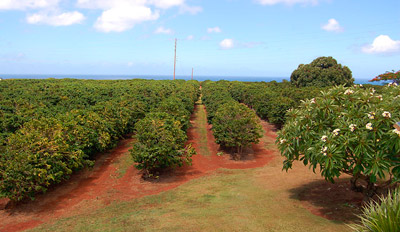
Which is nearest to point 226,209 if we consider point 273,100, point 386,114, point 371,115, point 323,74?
point 371,115

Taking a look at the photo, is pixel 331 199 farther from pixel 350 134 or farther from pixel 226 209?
pixel 350 134

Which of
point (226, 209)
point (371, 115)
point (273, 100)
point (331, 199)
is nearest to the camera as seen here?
point (371, 115)

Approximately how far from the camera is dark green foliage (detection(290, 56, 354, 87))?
48844mm

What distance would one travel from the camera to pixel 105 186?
15.0 metres

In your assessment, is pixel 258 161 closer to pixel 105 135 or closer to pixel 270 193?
pixel 270 193

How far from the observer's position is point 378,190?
9633 mm

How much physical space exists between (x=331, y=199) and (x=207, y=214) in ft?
17.4

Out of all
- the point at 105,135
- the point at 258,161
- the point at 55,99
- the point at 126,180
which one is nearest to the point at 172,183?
the point at 126,180

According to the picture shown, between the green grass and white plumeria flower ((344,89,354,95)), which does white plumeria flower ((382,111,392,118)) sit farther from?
the green grass

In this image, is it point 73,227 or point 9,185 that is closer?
point 73,227

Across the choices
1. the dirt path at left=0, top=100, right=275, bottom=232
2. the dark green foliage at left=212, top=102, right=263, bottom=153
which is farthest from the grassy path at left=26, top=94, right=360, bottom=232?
the dark green foliage at left=212, top=102, right=263, bottom=153

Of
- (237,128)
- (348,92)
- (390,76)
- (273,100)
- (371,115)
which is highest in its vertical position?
(390,76)

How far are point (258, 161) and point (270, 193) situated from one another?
22.0 feet

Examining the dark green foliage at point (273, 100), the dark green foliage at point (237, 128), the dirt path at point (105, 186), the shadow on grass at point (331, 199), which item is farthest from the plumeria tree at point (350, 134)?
the dark green foliage at point (273, 100)
